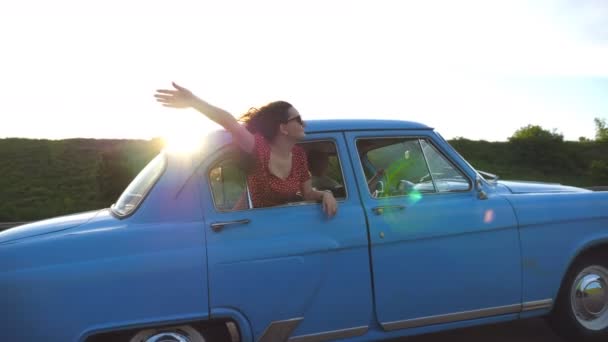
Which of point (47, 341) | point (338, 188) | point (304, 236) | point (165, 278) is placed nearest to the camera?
point (47, 341)

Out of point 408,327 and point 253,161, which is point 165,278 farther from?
point 408,327

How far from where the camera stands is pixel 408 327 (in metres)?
3.65

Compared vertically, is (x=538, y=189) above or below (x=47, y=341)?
above

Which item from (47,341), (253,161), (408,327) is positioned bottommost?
(408,327)

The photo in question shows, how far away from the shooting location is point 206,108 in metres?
3.34

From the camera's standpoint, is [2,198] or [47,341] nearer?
[47,341]

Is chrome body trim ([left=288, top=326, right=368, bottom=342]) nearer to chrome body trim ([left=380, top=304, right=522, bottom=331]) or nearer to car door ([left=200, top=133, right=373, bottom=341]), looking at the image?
car door ([left=200, top=133, right=373, bottom=341])

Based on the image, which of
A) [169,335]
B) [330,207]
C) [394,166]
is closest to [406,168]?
[394,166]

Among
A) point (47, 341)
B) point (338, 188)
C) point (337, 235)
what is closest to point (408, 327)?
point (337, 235)

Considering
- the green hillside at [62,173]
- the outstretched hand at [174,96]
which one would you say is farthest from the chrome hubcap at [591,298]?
the green hillside at [62,173]

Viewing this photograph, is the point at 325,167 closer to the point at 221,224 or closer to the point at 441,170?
the point at 441,170

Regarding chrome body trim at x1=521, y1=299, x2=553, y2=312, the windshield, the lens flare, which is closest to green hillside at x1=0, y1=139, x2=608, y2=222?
the windshield

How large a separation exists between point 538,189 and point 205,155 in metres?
2.79

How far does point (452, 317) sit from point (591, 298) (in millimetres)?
1298
